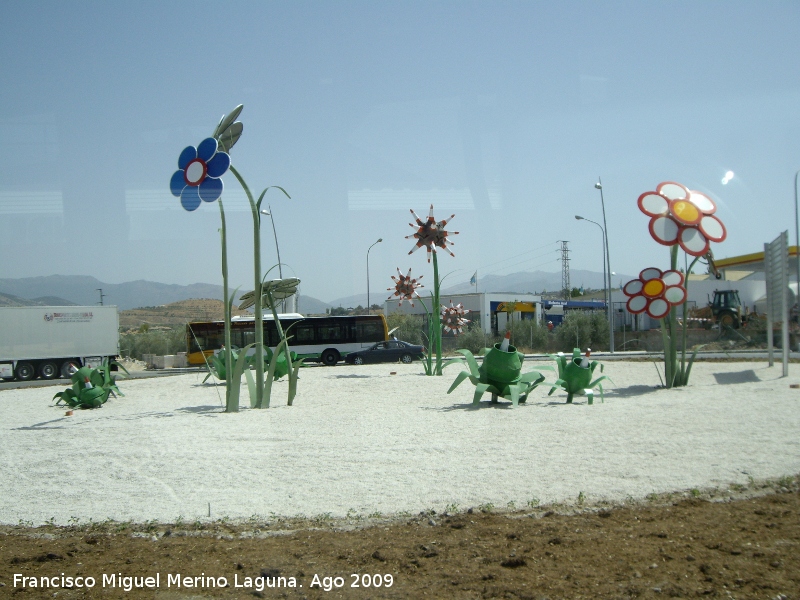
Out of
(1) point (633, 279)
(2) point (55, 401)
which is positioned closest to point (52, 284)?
(2) point (55, 401)

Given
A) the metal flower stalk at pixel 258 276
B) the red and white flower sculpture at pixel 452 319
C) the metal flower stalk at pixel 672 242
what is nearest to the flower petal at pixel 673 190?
the metal flower stalk at pixel 672 242

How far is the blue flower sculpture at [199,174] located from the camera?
1116 centimetres

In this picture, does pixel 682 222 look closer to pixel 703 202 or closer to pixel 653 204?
pixel 653 204

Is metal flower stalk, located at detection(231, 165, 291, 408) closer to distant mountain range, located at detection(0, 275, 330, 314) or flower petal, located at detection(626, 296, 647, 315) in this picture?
distant mountain range, located at detection(0, 275, 330, 314)

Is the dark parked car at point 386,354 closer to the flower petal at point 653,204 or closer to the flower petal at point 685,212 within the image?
the flower petal at point 653,204

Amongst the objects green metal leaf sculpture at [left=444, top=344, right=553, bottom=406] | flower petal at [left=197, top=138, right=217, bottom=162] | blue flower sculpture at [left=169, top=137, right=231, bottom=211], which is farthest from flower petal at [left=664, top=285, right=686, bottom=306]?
flower petal at [left=197, top=138, right=217, bottom=162]

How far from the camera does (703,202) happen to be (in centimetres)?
1330

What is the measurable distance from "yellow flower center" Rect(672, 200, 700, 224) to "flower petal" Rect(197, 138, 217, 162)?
869 centimetres

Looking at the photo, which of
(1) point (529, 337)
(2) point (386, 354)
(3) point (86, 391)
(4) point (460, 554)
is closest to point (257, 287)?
(3) point (86, 391)

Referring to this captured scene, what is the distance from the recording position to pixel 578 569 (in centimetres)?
380

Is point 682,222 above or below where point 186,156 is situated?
below

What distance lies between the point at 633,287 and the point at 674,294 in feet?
2.62

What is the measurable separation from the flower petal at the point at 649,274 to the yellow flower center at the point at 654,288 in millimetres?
89

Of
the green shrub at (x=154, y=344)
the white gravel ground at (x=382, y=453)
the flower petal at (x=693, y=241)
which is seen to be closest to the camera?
the white gravel ground at (x=382, y=453)
